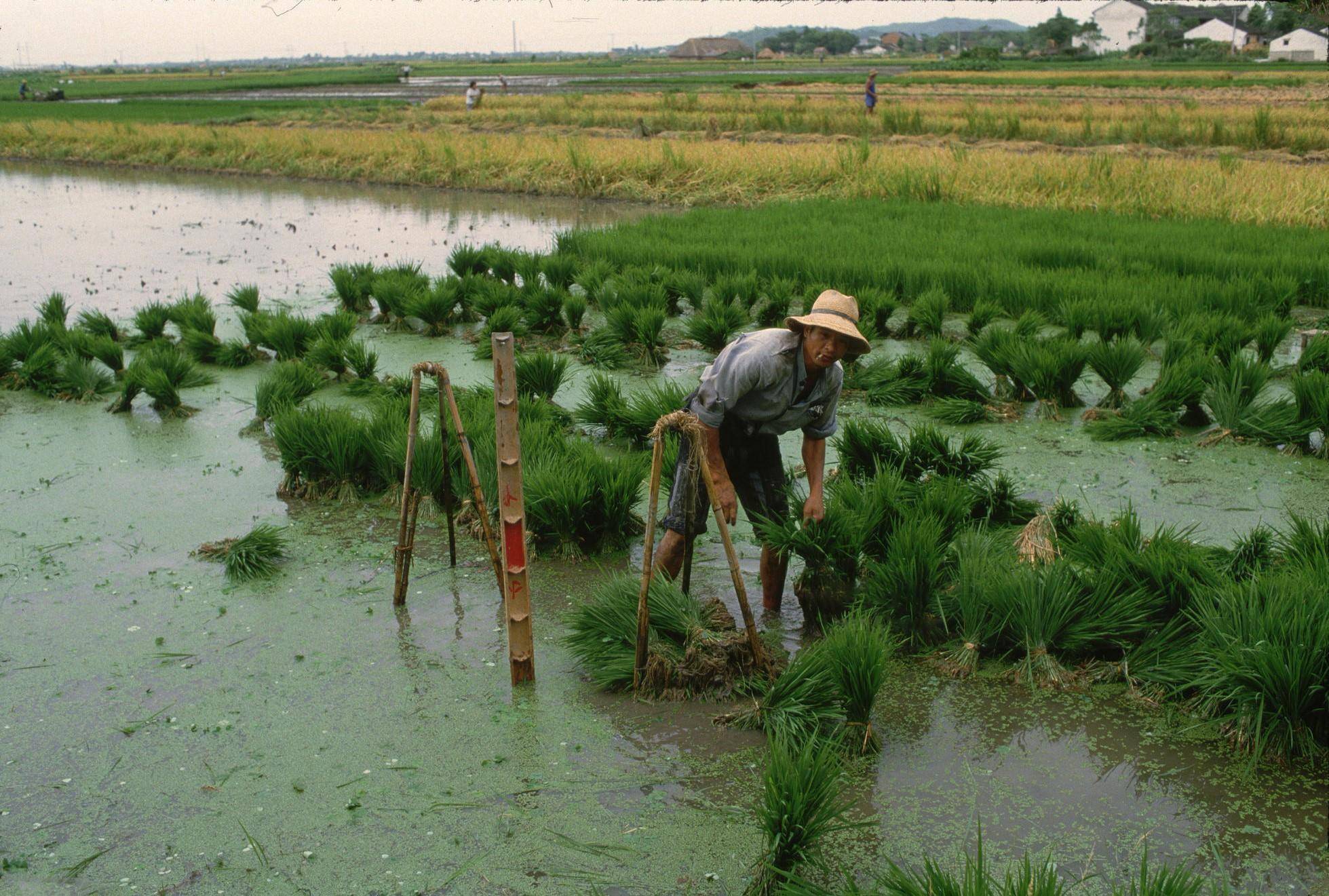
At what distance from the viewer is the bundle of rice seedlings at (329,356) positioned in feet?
21.5

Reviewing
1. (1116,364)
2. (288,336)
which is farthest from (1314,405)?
(288,336)

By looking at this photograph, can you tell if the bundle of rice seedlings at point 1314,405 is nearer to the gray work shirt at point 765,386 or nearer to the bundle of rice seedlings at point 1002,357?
the bundle of rice seedlings at point 1002,357

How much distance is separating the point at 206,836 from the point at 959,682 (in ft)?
6.68

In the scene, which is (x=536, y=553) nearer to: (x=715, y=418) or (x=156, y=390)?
(x=715, y=418)

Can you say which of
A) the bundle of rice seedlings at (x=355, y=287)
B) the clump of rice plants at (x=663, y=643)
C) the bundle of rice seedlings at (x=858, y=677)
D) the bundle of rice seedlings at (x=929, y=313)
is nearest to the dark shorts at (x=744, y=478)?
the clump of rice plants at (x=663, y=643)

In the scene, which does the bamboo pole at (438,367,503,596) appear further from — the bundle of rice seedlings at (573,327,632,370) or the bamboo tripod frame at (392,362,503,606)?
the bundle of rice seedlings at (573,327,632,370)

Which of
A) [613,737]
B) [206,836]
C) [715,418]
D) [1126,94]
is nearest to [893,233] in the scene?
[715,418]

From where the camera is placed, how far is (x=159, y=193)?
1822 centimetres

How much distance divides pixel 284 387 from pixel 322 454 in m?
1.26

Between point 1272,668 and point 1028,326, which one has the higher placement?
point 1028,326

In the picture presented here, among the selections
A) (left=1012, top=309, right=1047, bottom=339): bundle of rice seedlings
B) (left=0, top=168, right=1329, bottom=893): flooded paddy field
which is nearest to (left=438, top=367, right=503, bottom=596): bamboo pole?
(left=0, top=168, right=1329, bottom=893): flooded paddy field

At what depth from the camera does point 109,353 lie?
687 cm

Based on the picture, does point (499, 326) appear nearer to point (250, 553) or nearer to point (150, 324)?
point (150, 324)

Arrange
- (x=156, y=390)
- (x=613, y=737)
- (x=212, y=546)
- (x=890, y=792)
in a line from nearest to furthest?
(x=890, y=792) → (x=613, y=737) → (x=212, y=546) → (x=156, y=390)
